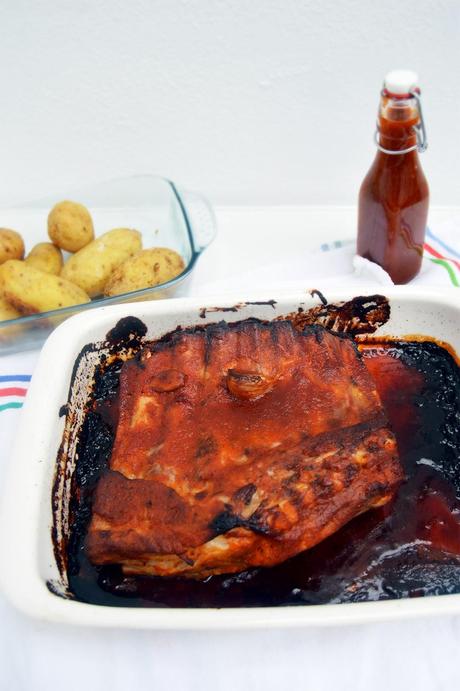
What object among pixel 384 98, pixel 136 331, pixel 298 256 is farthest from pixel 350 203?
pixel 136 331

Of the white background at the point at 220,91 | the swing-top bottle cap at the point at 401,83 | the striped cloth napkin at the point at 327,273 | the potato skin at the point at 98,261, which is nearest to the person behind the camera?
the swing-top bottle cap at the point at 401,83

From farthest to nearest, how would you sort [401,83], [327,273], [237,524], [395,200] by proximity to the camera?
[327,273] < [395,200] < [401,83] < [237,524]

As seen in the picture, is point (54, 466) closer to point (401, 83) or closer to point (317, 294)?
point (317, 294)

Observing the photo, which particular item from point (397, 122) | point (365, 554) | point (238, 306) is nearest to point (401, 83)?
point (397, 122)

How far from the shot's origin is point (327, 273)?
6.37 feet

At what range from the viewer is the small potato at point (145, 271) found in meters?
1.73

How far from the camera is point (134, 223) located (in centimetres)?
220

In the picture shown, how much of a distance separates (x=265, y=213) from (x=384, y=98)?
889mm

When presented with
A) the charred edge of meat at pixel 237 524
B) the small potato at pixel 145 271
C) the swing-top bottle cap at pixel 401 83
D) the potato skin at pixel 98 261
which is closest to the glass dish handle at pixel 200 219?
the small potato at pixel 145 271

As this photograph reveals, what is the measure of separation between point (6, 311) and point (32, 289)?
109mm

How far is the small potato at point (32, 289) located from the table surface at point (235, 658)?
822 mm

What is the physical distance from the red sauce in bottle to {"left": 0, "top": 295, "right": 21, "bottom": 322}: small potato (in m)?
1.02

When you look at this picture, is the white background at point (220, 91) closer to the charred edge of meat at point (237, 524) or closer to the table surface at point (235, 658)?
the charred edge of meat at point (237, 524)

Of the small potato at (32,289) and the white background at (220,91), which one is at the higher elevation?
the white background at (220,91)
